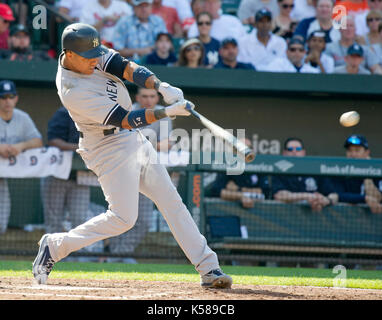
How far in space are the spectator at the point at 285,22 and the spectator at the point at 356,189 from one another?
8.35 ft

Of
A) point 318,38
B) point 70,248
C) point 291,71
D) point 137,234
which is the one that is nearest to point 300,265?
point 137,234

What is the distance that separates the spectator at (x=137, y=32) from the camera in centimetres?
937

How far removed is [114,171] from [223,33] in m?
5.30

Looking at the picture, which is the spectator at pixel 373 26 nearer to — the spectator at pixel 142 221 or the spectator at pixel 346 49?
the spectator at pixel 346 49

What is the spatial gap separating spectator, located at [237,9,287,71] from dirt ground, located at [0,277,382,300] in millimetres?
4823

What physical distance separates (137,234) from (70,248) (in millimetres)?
2677

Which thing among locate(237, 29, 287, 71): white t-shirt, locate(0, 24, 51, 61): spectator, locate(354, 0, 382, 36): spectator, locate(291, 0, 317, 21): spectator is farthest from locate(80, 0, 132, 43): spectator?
locate(354, 0, 382, 36): spectator

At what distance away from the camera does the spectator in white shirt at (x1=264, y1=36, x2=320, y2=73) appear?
30.5ft

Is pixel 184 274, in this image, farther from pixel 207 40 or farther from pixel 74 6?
pixel 74 6

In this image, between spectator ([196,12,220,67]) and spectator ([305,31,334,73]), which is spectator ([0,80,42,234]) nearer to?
spectator ([196,12,220,67])

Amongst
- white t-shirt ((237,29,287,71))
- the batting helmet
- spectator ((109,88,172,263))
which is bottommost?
spectator ((109,88,172,263))

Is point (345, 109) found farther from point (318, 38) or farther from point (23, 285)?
point (23, 285)

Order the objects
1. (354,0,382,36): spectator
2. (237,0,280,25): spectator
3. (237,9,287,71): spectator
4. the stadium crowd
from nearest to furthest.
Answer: the stadium crowd → (237,9,287,71): spectator → (354,0,382,36): spectator → (237,0,280,25): spectator

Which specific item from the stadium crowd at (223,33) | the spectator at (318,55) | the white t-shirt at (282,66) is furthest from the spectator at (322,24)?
the white t-shirt at (282,66)
